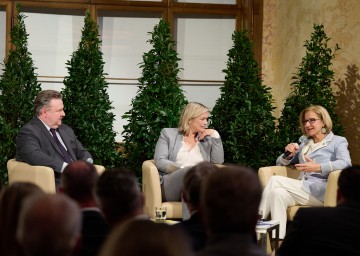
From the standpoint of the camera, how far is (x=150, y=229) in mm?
1636

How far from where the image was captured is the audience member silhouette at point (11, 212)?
2192 mm

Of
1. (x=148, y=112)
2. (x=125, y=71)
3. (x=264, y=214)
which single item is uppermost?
(x=125, y=71)

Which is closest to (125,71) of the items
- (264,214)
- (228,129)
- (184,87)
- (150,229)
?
(184,87)

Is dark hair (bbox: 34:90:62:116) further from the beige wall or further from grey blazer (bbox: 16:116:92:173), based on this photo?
the beige wall

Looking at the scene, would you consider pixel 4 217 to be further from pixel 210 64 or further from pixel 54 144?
pixel 210 64

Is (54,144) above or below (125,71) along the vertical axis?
below

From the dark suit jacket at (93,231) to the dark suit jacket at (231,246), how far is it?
64cm

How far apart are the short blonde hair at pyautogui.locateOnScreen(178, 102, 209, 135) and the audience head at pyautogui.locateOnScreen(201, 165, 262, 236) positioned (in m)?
4.41

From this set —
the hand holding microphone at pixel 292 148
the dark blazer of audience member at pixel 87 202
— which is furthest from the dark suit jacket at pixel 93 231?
the hand holding microphone at pixel 292 148

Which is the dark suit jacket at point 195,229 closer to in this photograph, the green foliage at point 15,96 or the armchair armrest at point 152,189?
the armchair armrest at point 152,189

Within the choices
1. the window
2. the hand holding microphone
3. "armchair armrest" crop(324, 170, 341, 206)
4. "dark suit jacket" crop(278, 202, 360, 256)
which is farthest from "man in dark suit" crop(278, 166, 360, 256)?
the window

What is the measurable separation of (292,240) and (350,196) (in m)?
0.33

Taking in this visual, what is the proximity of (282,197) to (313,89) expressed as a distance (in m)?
1.50

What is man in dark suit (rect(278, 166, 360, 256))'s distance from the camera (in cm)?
294
